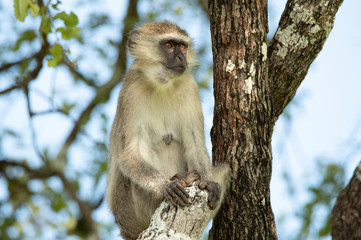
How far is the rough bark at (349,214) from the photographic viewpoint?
396 cm

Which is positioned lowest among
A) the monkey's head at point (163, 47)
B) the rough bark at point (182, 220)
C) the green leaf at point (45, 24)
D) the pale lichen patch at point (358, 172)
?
the rough bark at point (182, 220)

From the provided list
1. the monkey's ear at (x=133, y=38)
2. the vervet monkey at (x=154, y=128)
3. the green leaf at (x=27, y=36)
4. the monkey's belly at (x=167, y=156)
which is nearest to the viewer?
the vervet monkey at (x=154, y=128)

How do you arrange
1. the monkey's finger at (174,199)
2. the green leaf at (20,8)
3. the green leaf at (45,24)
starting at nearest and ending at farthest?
the monkey's finger at (174,199) < the green leaf at (20,8) < the green leaf at (45,24)

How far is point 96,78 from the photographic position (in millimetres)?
9633

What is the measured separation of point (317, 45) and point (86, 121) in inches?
197

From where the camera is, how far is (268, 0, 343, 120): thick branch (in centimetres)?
480

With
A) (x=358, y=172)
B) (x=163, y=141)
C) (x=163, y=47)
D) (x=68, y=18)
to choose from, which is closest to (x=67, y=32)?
(x=68, y=18)

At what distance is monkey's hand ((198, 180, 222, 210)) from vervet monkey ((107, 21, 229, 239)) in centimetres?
46

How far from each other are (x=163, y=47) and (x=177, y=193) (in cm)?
186

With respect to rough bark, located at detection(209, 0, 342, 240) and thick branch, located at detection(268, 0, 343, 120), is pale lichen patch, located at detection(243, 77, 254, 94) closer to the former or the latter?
rough bark, located at detection(209, 0, 342, 240)

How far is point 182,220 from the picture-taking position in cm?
406

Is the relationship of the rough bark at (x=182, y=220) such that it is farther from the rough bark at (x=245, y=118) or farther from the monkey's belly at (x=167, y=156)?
the monkey's belly at (x=167, y=156)

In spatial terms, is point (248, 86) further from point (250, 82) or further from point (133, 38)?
point (133, 38)

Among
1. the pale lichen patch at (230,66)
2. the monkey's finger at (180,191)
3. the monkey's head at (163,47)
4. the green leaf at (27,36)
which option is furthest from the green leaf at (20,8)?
the green leaf at (27,36)
